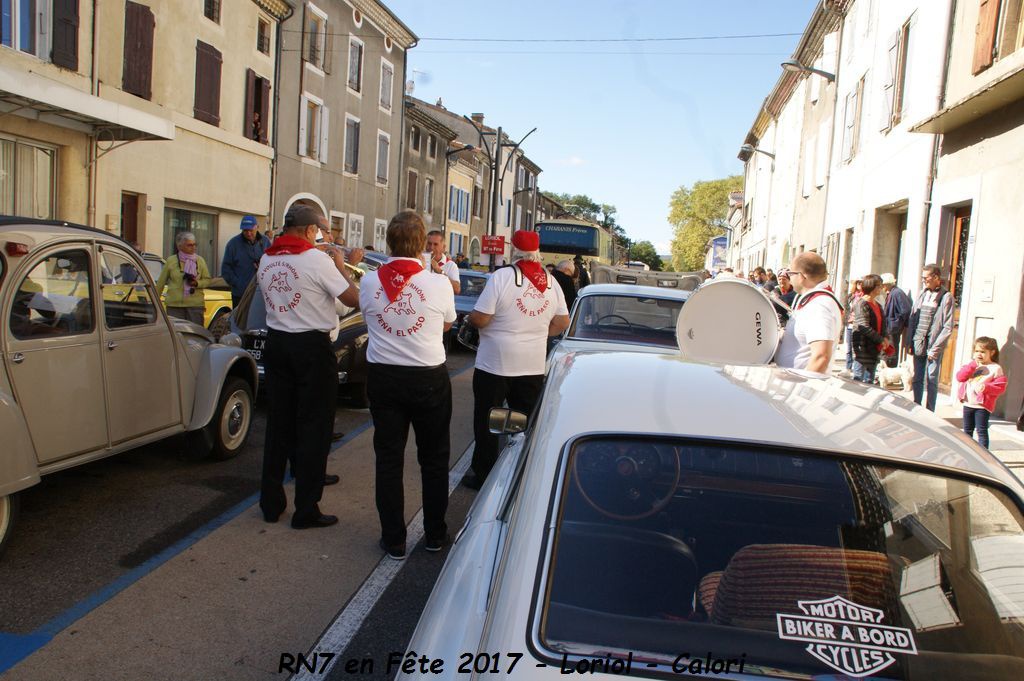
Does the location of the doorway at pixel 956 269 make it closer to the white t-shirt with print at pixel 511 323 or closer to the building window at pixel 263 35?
the white t-shirt with print at pixel 511 323

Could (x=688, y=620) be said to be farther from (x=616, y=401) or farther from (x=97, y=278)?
(x=97, y=278)

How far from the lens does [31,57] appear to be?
13336mm

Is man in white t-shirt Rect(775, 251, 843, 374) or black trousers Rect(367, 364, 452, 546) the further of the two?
man in white t-shirt Rect(775, 251, 843, 374)

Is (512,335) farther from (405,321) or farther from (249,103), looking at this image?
(249,103)

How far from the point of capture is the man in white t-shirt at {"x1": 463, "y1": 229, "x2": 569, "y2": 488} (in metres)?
5.44

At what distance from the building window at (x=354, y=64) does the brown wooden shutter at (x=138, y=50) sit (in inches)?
460

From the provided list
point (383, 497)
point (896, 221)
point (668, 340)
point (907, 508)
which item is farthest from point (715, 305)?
point (896, 221)

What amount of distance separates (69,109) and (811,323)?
39.4ft

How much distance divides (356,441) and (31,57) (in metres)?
10.7

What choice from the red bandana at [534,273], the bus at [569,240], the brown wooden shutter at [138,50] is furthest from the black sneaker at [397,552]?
the bus at [569,240]

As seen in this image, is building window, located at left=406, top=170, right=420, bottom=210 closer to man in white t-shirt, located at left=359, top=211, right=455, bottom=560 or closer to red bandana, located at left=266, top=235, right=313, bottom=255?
red bandana, located at left=266, top=235, right=313, bottom=255

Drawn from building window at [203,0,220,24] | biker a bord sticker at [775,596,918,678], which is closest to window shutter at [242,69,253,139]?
building window at [203,0,220,24]

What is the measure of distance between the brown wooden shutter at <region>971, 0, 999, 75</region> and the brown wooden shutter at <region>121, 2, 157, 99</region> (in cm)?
1521

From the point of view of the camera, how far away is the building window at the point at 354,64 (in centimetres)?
2788
